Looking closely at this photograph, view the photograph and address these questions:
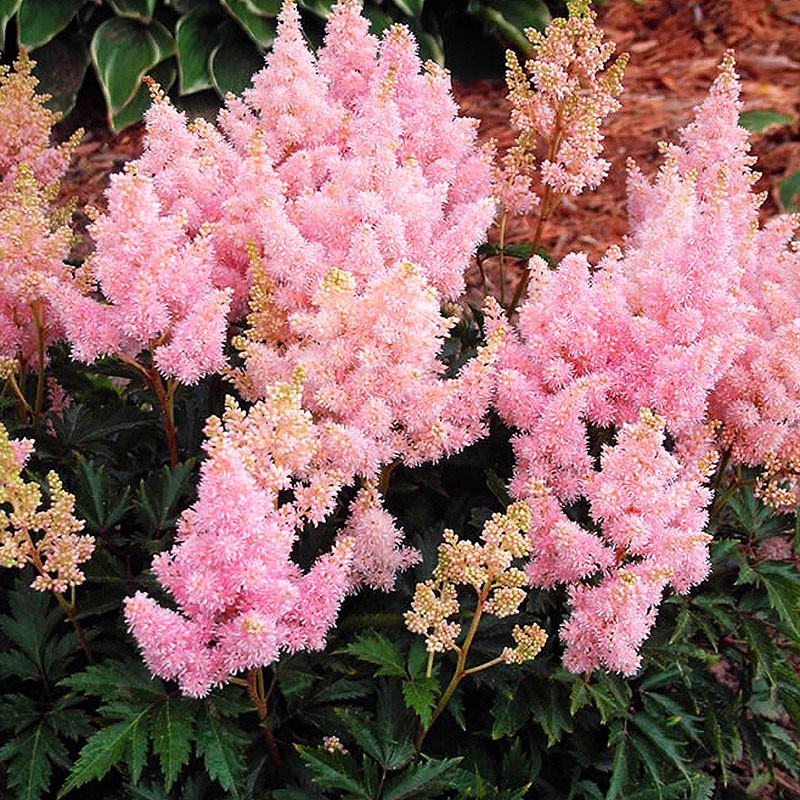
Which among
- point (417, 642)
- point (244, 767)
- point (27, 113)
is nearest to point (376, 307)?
point (417, 642)

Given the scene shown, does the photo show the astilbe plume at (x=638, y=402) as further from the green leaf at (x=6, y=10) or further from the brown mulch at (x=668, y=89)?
the green leaf at (x=6, y=10)

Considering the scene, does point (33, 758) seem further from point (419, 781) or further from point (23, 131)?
point (23, 131)

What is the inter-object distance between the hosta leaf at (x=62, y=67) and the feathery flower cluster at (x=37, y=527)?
4655mm

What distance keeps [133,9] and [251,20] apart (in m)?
0.67

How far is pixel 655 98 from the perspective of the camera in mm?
5512

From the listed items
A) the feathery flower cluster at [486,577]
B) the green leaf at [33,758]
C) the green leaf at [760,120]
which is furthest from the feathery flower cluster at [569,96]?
the green leaf at [760,120]

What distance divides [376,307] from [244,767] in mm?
805

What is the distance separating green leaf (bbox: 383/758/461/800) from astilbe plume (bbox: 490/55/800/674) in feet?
0.99

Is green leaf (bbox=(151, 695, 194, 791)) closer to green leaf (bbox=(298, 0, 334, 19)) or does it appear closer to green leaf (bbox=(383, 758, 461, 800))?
green leaf (bbox=(383, 758, 461, 800))

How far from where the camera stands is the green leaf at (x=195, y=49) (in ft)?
19.1

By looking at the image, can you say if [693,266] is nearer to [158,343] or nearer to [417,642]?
[417,642]

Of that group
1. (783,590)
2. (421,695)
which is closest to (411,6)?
(783,590)

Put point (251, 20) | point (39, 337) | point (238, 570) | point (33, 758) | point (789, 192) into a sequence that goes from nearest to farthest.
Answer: point (238, 570) < point (33, 758) < point (39, 337) < point (789, 192) < point (251, 20)

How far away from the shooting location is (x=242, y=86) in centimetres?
582
